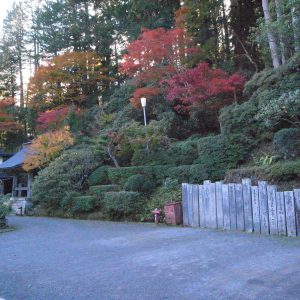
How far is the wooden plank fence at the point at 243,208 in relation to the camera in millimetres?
8055

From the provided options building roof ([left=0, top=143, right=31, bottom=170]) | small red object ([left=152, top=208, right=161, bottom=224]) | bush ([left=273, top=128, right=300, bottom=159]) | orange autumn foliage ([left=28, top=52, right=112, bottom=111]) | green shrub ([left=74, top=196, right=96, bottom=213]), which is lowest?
small red object ([left=152, top=208, right=161, bottom=224])

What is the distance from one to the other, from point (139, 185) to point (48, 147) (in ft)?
23.6

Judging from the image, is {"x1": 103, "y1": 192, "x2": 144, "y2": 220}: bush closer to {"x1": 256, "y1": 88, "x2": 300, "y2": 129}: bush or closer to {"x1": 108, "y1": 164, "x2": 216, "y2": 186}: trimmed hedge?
{"x1": 108, "y1": 164, "x2": 216, "y2": 186}: trimmed hedge

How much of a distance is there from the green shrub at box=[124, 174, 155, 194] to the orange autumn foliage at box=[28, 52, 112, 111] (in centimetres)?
1499

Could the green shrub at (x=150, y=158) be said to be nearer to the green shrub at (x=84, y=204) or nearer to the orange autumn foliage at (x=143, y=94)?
the green shrub at (x=84, y=204)

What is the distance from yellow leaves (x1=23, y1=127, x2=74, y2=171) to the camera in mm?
18641

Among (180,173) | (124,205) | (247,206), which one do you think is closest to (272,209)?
(247,206)

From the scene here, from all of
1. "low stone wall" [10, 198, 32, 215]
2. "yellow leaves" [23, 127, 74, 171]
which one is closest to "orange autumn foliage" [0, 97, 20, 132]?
"yellow leaves" [23, 127, 74, 171]

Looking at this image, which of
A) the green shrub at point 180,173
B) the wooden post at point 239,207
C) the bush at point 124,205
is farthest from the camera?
the green shrub at point 180,173

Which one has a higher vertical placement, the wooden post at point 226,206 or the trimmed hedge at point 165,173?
the trimmed hedge at point 165,173

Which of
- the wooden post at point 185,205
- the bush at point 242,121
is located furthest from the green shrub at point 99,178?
the wooden post at point 185,205

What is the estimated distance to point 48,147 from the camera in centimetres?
1861

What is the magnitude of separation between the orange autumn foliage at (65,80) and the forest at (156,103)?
8 cm

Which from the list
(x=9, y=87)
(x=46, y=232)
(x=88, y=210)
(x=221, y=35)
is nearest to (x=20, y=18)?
(x=9, y=87)
